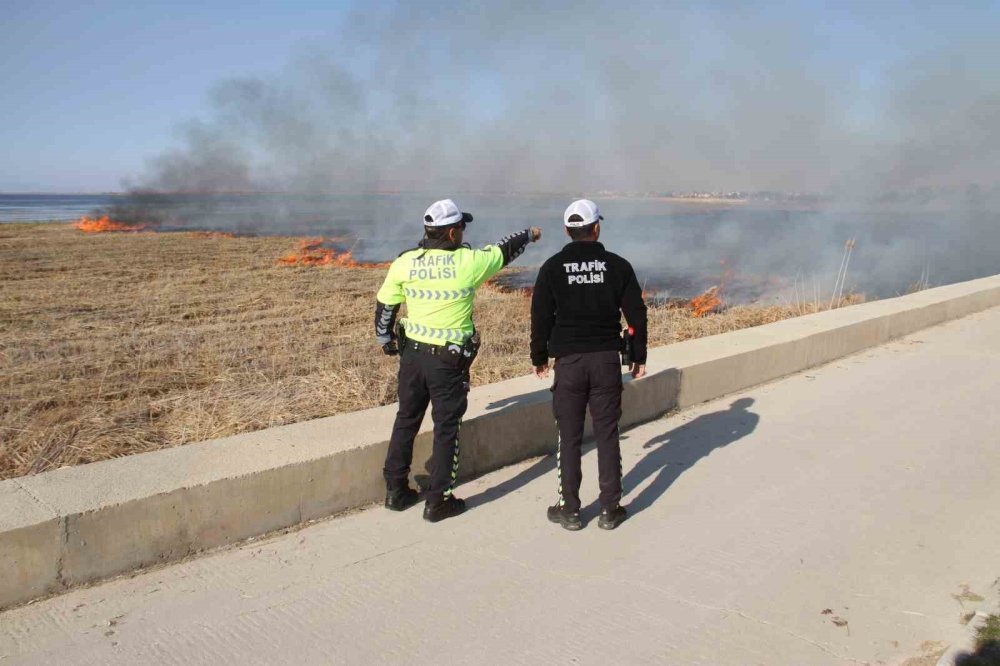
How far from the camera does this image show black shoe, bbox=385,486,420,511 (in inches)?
178

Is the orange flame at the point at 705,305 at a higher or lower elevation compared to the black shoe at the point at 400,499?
lower

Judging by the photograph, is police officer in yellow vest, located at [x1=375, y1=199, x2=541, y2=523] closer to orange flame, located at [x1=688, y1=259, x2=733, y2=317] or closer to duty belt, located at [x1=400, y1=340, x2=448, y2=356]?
duty belt, located at [x1=400, y1=340, x2=448, y2=356]

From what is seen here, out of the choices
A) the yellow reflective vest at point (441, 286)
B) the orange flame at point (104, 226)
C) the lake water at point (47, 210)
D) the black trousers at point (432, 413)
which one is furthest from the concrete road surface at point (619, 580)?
the lake water at point (47, 210)

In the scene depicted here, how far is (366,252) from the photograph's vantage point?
22656 millimetres

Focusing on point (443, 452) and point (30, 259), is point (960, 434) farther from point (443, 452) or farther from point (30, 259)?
point (30, 259)

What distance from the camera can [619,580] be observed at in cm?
380

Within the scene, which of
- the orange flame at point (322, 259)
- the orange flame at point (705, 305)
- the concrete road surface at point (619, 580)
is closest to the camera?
the concrete road surface at point (619, 580)

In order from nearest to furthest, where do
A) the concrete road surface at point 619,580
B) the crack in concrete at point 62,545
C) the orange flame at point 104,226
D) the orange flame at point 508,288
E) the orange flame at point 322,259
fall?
the concrete road surface at point 619,580 → the crack in concrete at point 62,545 → the orange flame at point 508,288 → the orange flame at point 322,259 → the orange flame at point 104,226

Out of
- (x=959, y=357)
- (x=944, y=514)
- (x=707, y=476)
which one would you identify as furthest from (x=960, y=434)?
(x=959, y=357)

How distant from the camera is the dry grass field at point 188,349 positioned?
17.2 ft

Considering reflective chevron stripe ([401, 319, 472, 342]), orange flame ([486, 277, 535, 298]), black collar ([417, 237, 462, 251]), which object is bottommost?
orange flame ([486, 277, 535, 298])

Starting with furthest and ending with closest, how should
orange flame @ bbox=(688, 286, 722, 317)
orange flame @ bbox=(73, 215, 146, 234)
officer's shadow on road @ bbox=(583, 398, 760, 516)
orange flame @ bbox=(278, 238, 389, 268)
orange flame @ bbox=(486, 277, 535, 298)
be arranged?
orange flame @ bbox=(73, 215, 146, 234) < orange flame @ bbox=(278, 238, 389, 268) < orange flame @ bbox=(486, 277, 535, 298) < orange flame @ bbox=(688, 286, 722, 317) < officer's shadow on road @ bbox=(583, 398, 760, 516)

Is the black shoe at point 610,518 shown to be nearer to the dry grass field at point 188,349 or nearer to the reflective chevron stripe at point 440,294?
the reflective chevron stripe at point 440,294

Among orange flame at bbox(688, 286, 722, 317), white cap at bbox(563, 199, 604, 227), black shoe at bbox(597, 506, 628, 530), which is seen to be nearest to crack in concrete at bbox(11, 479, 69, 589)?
black shoe at bbox(597, 506, 628, 530)
